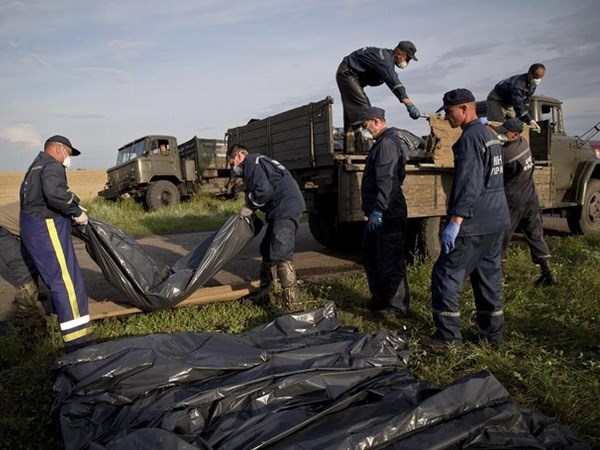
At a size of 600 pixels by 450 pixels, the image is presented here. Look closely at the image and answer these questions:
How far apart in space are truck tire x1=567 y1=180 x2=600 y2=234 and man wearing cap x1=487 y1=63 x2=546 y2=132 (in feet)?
7.39

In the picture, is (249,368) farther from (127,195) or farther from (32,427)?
(127,195)

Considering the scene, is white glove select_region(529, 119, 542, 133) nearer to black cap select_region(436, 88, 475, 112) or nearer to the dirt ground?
the dirt ground

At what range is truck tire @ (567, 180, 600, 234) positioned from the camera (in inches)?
313

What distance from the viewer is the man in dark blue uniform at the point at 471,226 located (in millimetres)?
3197

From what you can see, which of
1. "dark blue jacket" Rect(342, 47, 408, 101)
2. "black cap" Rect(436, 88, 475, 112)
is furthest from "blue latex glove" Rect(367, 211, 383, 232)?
"dark blue jacket" Rect(342, 47, 408, 101)

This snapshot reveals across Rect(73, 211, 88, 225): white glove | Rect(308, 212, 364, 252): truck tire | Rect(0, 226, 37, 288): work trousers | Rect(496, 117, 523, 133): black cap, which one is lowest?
Rect(308, 212, 364, 252): truck tire

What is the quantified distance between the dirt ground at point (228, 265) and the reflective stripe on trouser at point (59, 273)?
1385mm

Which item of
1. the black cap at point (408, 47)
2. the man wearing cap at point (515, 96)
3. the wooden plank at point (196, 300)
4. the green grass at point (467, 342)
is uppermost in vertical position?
the black cap at point (408, 47)

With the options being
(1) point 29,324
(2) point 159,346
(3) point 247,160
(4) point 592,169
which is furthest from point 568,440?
(4) point 592,169

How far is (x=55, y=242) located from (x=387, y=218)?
2.72 metres

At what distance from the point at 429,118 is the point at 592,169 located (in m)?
4.10

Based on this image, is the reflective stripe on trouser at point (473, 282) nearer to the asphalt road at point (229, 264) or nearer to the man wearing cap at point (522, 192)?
the man wearing cap at point (522, 192)

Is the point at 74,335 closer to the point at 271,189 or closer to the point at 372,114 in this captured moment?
the point at 271,189

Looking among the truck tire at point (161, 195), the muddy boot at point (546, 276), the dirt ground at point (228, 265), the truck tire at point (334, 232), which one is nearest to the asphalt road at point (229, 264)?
the dirt ground at point (228, 265)
